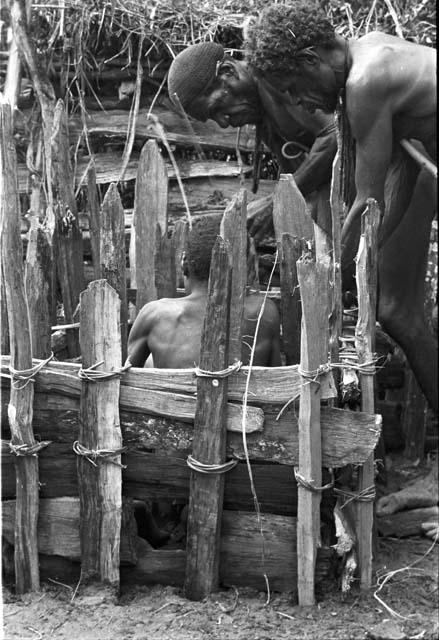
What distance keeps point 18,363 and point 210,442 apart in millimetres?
792

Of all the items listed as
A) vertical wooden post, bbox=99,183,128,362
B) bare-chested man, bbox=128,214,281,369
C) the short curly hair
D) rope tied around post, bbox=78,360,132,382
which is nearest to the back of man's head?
bare-chested man, bbox=128,214,281,369

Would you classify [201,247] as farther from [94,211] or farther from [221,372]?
[94,211]

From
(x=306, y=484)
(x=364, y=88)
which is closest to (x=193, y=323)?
(x=306, y=484)

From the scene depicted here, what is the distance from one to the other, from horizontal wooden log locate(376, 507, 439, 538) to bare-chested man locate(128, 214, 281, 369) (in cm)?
126

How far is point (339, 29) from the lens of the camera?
18.4ft

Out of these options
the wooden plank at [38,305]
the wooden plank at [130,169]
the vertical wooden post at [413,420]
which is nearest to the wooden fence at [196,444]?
the wooden plank at [38,305]

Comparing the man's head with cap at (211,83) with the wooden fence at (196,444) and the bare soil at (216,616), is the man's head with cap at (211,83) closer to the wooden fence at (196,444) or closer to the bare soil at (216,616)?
the wooden fence at (196,444)

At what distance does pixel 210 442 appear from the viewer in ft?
10.2

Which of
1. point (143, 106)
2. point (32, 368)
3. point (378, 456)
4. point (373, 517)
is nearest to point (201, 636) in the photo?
point (373, 517)

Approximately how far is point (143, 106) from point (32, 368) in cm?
312

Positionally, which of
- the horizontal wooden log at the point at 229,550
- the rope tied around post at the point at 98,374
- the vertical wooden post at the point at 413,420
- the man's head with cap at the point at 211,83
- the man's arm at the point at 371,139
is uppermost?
the man's head with cap at the point at 211,83

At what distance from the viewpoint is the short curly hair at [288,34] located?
381 centimetres

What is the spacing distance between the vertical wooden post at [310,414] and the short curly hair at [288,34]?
1.31m

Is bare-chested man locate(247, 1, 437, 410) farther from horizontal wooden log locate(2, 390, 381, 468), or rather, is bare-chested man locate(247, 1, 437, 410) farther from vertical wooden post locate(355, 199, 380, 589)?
horizontal wooden log locate(2, 390, 381, 468)
